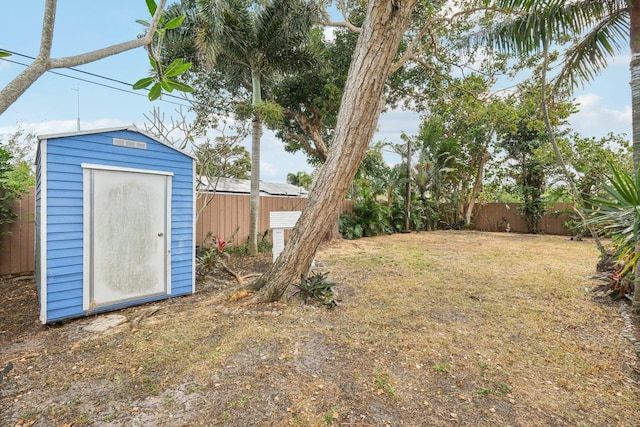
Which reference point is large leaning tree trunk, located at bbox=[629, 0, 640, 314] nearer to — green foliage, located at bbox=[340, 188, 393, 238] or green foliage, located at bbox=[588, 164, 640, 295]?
green foliage, located at bbox=[588, 164, 640, 295]

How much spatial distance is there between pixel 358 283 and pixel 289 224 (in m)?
1.67

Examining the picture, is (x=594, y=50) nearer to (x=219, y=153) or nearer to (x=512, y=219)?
(x=219, y=153)

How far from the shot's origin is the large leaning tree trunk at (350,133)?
11.7ft

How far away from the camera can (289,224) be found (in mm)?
5746

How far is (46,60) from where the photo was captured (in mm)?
1532

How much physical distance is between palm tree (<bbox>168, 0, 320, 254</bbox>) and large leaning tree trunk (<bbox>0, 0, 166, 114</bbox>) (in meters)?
4.99

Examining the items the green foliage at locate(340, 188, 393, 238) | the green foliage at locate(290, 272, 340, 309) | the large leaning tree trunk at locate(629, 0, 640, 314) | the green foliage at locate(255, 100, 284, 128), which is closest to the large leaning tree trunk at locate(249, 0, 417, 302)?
the green foliage at locate(290, 272, 340, 309)

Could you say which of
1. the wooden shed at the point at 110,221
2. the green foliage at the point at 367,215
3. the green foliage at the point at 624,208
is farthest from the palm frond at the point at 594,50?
the green foliage at the point at 367,215

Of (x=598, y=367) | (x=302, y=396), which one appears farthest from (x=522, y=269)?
(x=302, y=396)

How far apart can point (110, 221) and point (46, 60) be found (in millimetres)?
2754

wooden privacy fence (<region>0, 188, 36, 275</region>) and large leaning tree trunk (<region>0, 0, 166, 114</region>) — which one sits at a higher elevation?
large leaning tree trunk (<region>0, 0, 166, 114</region>)

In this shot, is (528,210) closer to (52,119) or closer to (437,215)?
(437,215)

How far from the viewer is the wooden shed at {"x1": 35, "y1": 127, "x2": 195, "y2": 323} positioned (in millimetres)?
3422

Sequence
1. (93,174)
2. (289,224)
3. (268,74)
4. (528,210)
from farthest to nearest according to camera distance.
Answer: (528,210) < (268,74) < (289,224) < (93,174)
